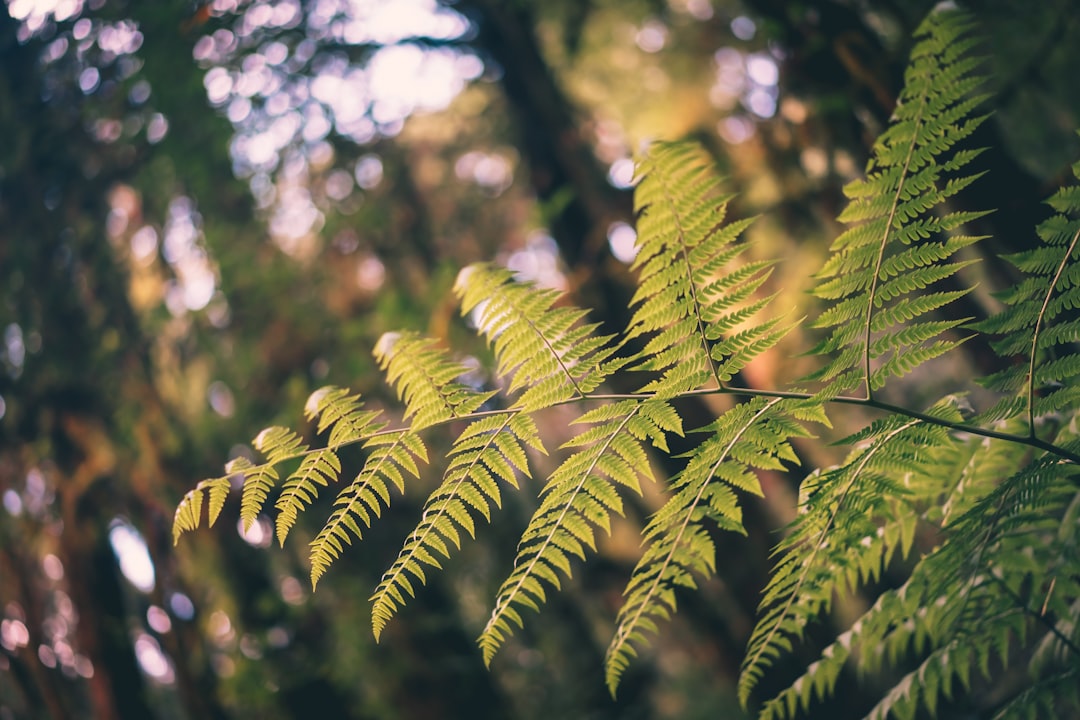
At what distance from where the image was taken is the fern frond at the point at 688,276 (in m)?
1.08

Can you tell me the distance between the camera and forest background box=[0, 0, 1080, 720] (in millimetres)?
3240

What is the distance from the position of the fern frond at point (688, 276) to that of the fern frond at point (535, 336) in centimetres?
10

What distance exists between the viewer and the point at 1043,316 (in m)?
1.08

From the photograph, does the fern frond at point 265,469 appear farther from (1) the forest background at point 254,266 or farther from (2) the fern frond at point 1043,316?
(1) the forest background at point 254,266

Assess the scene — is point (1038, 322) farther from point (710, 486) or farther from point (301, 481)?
point (301, 481)

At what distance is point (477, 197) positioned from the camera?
24.3ft

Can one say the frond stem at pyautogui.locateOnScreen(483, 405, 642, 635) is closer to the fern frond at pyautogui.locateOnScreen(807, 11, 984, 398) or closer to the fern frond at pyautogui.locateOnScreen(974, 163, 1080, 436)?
the fern frond at pyautogui.locateOnScreen(807, 11, 984, 398)

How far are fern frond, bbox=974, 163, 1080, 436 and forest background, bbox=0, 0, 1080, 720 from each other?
1032mm

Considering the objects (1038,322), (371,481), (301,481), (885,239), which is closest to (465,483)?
(371,481)

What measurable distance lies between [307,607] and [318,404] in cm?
393

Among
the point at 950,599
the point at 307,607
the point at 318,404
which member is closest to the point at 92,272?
A: the point at 307,607

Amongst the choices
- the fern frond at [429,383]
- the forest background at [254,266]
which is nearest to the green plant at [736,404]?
the fern frond at [429,383]

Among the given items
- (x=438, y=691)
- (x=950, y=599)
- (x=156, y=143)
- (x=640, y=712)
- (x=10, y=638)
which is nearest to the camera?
(x=950, y=599)

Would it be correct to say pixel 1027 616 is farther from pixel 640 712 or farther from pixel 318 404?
pixel 640 712
